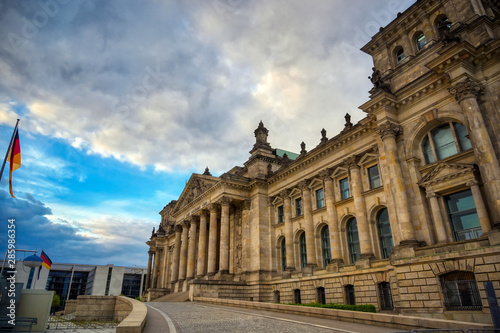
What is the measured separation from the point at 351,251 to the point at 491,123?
1452cm

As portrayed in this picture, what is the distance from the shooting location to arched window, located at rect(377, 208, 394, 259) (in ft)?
79.2

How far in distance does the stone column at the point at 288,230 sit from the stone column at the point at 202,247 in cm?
1186

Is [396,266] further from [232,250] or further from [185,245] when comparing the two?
[185,245]

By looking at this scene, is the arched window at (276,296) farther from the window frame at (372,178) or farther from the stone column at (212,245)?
the window frame at (372,178)

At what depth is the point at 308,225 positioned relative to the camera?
31031mm

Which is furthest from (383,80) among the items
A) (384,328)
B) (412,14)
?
(384,328)

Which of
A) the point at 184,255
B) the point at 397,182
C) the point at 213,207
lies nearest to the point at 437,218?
the point at 397,182

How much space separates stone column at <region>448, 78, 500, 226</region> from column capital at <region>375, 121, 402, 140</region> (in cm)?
410

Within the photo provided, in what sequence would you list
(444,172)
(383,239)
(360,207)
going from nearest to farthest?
(444,172) → (383,239) → (360,207)

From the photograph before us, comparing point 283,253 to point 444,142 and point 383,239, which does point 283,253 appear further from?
point 444,142

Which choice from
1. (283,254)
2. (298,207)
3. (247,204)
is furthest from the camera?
(247,204)

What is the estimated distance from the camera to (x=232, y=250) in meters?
39.5

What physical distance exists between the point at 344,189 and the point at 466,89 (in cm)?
1334

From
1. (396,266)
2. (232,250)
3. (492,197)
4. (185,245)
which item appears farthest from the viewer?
(185,245)
